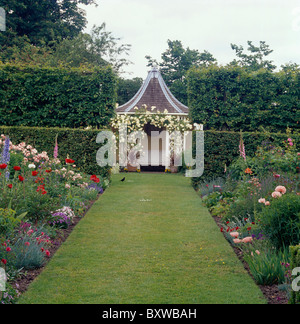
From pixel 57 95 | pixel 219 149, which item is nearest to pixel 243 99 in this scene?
pixel 219 149

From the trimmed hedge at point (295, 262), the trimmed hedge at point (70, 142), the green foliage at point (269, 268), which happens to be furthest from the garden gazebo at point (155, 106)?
the trimmed hedge at point (295, 262)

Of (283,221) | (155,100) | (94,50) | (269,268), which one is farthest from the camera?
(94,50)

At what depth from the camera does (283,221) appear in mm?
5621

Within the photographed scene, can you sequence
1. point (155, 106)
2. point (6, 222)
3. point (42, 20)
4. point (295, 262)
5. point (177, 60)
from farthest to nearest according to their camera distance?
point (177, 60) → point (42, 20) → point (155, 106) → point (6, 222) → point (295, 262)

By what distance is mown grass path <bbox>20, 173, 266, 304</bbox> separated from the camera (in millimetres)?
4805

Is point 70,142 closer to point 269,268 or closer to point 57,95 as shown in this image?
point 57,95

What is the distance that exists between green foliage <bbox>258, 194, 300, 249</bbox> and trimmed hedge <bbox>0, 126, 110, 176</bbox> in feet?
30.8

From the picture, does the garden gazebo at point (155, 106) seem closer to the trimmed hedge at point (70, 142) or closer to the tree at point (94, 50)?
the tree at point (94, 50)

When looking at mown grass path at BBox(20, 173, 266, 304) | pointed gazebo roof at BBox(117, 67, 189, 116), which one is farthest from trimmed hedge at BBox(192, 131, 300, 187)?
pointed gazebo roof at BBox(117, 67, 189, 116)

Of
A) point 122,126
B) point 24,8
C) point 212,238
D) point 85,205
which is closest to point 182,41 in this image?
point 24,8

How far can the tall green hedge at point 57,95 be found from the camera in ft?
50.3

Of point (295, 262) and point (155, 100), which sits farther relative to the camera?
point (155, 100)

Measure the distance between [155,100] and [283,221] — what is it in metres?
17.8
